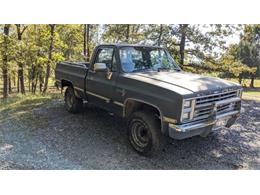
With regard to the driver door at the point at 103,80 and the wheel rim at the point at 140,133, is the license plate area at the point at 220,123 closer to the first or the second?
the wheel rim at the point at 140,133

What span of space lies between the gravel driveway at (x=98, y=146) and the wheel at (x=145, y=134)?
0.17m

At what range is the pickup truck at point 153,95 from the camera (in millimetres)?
4121

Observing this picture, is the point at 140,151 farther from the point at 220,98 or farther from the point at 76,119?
the point at 76,119

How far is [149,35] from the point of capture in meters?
11.7

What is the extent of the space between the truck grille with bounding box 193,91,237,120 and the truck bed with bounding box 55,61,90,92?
2.98m

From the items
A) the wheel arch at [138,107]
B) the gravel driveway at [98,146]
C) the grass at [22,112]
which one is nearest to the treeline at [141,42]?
the gravel driveway at [98,146]

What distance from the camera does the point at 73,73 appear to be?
6684 mm

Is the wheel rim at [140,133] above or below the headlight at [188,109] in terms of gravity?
below

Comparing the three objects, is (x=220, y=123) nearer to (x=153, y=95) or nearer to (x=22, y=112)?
(x=153, y=95)

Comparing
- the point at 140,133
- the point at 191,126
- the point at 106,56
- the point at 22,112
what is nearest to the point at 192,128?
the point at 191,126

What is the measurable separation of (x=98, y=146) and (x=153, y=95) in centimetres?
155

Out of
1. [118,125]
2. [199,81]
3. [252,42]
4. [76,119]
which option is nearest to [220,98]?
[199,81]

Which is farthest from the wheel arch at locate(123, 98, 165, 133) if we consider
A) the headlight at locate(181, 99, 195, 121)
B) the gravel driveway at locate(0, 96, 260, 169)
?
the gravel driveway at locate(0, 96, 260, 169)

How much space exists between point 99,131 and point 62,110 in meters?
2.12
